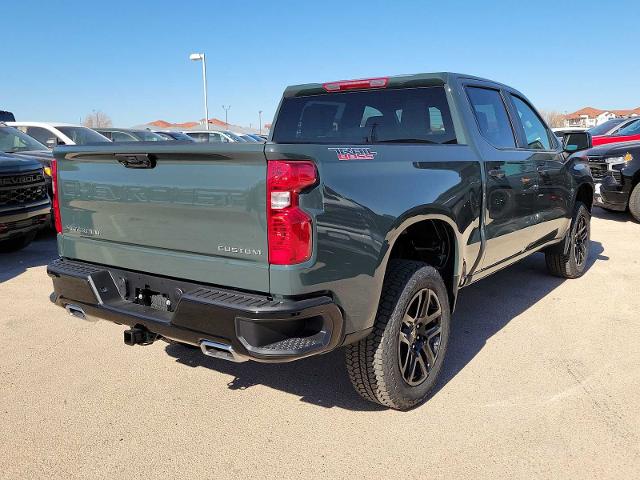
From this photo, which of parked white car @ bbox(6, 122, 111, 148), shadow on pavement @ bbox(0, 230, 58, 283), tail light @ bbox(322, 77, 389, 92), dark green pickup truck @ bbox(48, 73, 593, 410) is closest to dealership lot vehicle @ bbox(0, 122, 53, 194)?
shadow on pavement @ bbox(0, 230, 58, 283)

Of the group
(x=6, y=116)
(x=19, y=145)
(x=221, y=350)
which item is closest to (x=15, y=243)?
(x=19, y=145)

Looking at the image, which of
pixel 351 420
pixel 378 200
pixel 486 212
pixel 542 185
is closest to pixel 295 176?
pixel 378 200

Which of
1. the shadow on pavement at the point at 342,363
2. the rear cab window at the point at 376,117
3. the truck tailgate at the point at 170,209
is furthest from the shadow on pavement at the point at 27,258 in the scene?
the rear cab window at the point at 376,117

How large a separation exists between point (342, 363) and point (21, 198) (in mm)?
4690

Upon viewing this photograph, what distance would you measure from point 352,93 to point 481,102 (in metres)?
0.96

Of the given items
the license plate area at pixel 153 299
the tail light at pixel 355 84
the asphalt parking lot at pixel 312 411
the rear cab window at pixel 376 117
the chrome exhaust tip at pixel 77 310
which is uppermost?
the tail light at pixel 355 84

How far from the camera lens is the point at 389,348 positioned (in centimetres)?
277

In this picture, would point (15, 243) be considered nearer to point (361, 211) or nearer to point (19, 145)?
point (19, 145)

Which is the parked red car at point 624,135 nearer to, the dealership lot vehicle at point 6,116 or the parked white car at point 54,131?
the parked white car at point 54,131

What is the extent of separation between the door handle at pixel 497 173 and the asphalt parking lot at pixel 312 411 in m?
1.25

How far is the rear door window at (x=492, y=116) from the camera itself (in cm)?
384

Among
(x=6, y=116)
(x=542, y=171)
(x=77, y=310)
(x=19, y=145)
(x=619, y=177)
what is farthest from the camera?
(x=6, y=116)

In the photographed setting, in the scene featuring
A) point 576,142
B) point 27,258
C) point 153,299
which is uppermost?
point 576,142

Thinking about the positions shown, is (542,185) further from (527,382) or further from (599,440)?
(599,440)
